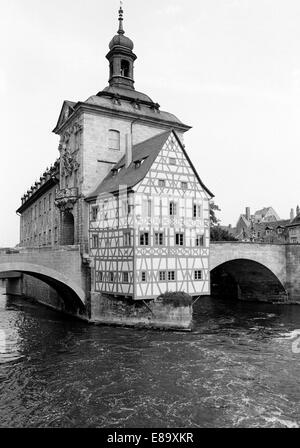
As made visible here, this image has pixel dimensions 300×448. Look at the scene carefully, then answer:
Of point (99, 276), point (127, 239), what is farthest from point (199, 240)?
point (99, 276)

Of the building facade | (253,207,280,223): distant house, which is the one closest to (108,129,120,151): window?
the building facade

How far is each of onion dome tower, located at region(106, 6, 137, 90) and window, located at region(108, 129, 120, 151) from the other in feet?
19.4

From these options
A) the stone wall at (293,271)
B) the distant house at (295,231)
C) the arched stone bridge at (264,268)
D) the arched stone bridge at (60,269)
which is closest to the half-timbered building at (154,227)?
the arched stone bridge at (60,269)

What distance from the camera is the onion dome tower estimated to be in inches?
1254

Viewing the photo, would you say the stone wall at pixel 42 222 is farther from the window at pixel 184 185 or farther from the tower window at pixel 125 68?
the window at pixel 184 185

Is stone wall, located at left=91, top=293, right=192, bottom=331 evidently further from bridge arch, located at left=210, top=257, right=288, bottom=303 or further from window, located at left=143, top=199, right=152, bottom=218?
bridge arch, located at left=210, top=257, right=288, bottom=303

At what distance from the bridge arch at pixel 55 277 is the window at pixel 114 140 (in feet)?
33.1

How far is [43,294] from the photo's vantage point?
36844mm

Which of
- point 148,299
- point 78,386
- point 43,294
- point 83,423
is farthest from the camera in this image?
point 43,294

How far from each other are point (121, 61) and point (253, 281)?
2362cm

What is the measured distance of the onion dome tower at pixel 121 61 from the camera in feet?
105

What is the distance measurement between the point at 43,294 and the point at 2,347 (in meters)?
17.2

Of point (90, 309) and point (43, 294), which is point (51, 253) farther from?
point (43, 294)
